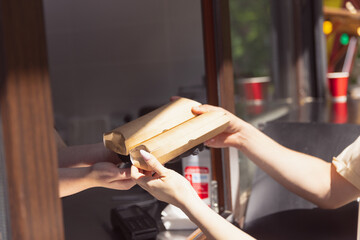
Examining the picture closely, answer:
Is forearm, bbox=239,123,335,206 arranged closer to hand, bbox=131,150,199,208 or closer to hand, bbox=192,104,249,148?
hand, bbox=192,104,249,148

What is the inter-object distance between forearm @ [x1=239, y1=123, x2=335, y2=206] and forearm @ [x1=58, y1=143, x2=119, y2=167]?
44cm

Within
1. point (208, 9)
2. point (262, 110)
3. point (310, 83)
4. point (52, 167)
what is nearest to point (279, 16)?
point (310, 83)

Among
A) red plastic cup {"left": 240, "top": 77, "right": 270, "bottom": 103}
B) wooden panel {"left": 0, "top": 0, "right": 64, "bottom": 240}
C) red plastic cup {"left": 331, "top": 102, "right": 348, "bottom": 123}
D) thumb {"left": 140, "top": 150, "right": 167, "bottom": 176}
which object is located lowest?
red plastic cup {"left": 331, "top": 102, "right": 348, "bottom": 123}

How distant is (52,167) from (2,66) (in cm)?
15

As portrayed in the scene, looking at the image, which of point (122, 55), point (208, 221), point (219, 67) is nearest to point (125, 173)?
point (208, 221)

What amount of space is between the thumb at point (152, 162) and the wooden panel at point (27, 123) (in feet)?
0.71

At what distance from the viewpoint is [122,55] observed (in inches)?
67.7

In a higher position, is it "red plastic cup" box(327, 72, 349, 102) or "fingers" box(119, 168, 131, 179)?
"fingers" box(119, 168, 131, 179)

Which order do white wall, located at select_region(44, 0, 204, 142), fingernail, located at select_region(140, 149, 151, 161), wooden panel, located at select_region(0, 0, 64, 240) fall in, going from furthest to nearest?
white wall, located at select_region(44, 0, 204, 142), fingernail, located at select_region(140, 149, 151, 161), wooden panel, located at select_region(0, 0, 64, 240)

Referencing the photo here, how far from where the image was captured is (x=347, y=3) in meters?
3.03

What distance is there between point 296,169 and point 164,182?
58 cm

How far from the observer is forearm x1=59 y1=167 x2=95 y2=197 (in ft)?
2.64

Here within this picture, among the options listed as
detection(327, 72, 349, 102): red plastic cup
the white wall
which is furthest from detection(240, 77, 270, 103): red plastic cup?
the white wall

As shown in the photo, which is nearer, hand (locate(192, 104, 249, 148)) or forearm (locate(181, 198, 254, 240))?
forearm (locate(181, 198, 254, 240))
